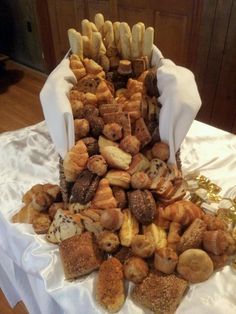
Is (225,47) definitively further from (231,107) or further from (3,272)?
(3,272)

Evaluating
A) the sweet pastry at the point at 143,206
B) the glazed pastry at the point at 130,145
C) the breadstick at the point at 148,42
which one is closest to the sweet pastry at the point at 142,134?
the glazed pastry at the point at 130,145

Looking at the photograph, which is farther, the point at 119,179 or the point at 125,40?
the point at 125,40

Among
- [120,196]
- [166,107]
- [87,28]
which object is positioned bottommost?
[120,196]

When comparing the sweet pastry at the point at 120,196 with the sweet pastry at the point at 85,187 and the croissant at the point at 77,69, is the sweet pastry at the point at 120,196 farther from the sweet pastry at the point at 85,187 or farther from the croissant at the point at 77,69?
the croissant at the point at 77,69

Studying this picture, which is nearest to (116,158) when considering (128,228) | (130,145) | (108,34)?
(130,145)

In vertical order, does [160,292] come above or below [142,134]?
below

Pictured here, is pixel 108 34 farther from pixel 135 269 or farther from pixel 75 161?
pixel 135 269

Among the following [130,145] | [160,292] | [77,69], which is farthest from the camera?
[77,69]

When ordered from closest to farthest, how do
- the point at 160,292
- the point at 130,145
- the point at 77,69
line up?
the point at 160,292 < the point at 130,145 < the point at 77,69

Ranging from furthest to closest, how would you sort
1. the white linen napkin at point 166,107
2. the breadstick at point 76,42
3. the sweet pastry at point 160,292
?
the breadstick at point 76,42 < the white linen napkin at point 166,107 < the sweet pastry at point 160,292
